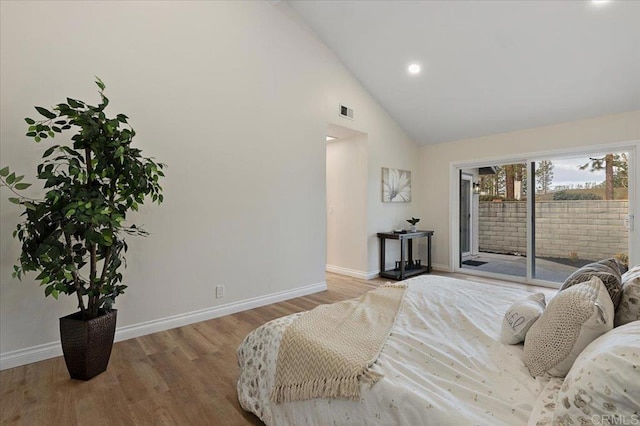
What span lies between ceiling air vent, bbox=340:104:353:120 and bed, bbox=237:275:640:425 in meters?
3.25

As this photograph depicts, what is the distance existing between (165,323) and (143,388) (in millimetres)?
992

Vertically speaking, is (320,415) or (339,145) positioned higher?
(339,145)

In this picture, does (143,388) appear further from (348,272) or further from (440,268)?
(440,268)

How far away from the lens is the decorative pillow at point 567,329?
1034 millimetres

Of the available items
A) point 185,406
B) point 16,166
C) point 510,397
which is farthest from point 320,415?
point 16,166

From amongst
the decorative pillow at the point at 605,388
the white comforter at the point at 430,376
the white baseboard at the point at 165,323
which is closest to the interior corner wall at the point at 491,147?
the white baseboard at the point at 165,323

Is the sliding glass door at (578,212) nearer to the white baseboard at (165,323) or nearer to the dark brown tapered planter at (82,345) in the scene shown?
the white baseboard at (165,323)

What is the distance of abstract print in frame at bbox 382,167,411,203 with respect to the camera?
510cm

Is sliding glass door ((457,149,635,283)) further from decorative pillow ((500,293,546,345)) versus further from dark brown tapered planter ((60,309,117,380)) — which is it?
dark brown tapered planter ((60,309,117,380))

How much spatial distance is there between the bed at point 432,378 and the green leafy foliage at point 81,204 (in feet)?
3.92

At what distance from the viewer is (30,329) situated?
2285 millimetres

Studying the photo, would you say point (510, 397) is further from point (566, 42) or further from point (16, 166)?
point (566, 42)

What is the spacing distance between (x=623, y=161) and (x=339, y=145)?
3774 mm

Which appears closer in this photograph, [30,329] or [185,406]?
[185,406]
